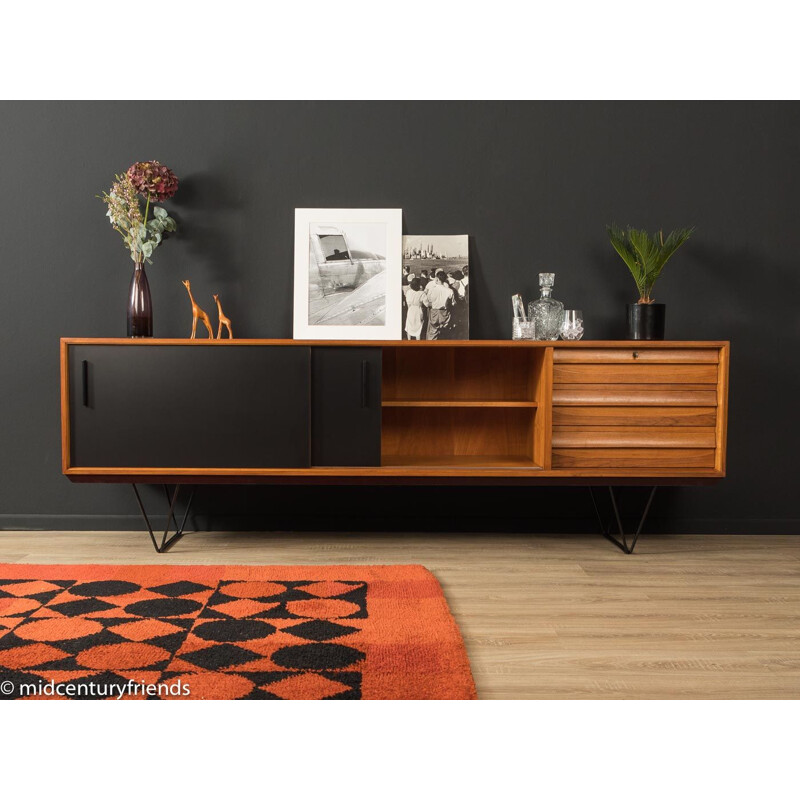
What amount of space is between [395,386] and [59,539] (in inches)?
63.6

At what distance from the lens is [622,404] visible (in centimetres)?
304

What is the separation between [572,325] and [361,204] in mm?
1092

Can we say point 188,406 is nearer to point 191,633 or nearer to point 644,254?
point 191,633

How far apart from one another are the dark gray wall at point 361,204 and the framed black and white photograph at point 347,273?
0.29ft

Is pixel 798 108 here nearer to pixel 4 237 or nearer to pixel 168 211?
pixel 168 211

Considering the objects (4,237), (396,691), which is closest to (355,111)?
(4,237)

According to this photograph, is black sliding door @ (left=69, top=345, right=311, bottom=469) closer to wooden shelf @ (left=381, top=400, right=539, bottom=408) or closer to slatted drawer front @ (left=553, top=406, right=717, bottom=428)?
wooden shelf @ (left=381, top=400, right=539, bottom=408)

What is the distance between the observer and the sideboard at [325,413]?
3.01 metres

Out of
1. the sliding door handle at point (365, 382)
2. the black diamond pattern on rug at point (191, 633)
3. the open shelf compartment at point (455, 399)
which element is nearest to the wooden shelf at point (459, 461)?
the open shelf compartment at point (455, 399)

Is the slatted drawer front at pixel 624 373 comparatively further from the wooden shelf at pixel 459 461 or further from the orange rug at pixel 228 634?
the orange rug at pixel 228 634

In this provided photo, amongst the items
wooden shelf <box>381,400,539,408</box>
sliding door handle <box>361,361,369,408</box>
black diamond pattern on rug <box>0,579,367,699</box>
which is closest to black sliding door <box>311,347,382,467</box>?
sliding door handle <box>361,361,369,408</box>

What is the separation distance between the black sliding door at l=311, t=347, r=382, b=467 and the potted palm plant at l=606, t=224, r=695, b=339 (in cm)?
109

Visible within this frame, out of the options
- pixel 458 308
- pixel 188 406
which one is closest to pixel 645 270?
pixel 458 308

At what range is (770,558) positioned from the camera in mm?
3090
